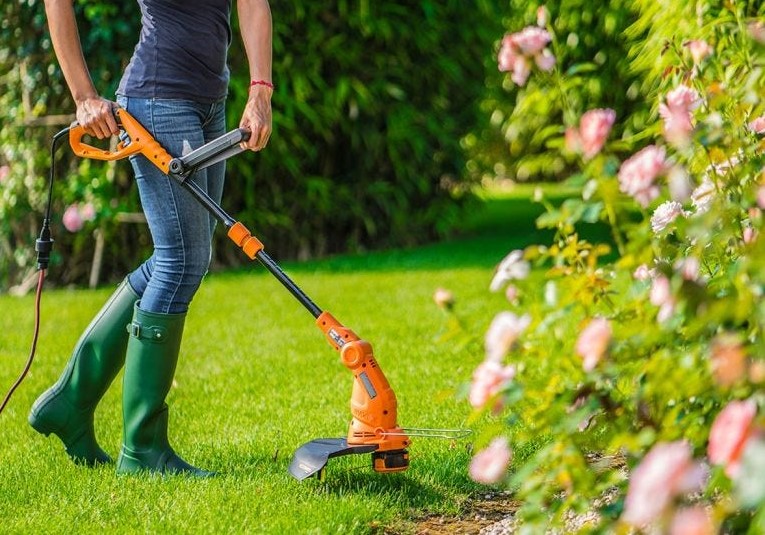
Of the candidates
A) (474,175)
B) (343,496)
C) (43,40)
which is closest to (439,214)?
(474,175)

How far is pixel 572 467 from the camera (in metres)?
1.84

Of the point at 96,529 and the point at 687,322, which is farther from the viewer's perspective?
the point at 96,529

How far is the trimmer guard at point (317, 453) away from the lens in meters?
2.66

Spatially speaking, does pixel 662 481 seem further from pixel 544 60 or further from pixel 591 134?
pixel 544 60

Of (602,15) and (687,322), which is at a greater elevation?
(602,15)

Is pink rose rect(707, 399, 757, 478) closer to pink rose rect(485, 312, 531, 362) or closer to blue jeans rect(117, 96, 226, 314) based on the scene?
pink rose rect(485, 312, 531, 362)

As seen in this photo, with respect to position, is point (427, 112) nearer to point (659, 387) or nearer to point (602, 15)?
point (602, 15)

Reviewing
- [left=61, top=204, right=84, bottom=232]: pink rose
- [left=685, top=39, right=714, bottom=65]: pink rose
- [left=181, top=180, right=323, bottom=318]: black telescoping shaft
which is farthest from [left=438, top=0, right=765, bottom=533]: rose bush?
[left=61, top=204, right=84, bottom=232]: pink rose

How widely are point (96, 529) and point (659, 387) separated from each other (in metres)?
1.37

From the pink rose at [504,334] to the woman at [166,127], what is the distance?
1197 mm

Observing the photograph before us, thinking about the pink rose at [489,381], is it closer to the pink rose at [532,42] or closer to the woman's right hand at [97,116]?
the pink rose at [532,42]

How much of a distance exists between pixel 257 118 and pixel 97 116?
1.19 ft

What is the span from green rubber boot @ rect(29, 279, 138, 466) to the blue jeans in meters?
0.16

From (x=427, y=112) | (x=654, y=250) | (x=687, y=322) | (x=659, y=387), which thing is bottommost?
(x=659, y=387)
